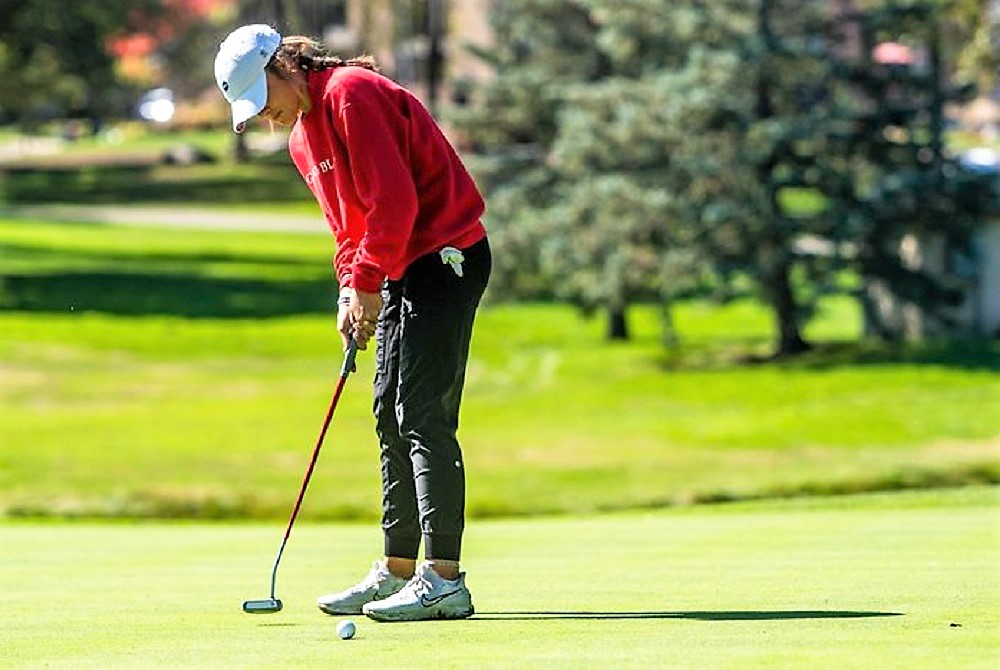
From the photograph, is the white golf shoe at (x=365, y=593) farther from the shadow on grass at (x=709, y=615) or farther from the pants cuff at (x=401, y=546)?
the shadow on grass at (x=709, y=615)

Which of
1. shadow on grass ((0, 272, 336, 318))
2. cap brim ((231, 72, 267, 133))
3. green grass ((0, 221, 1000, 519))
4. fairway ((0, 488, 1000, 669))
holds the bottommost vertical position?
green grass ((0, 221, 1000, 519))

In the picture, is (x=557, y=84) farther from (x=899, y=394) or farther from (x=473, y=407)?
(x=899, y=394)

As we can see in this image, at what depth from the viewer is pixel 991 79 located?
32.5 m

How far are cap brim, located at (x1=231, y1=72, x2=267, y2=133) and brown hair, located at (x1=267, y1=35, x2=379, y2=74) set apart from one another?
79 millimetres

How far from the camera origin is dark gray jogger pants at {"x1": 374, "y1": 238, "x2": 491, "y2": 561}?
7027mm

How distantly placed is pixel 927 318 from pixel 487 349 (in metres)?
8.51

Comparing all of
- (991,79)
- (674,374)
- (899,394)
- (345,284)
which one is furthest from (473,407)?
(345,284)

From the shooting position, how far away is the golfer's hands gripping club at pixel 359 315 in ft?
22.6

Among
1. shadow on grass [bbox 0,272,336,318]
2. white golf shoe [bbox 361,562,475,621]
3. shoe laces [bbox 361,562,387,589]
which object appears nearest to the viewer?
white golf shoe [bbox 361,562,475,621]

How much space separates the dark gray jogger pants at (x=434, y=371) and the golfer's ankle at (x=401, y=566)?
13.7 inches

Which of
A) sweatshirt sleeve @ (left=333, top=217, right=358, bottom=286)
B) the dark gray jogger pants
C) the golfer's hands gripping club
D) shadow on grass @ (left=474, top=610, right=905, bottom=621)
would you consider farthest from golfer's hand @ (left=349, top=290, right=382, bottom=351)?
shadow on grass @ (left=474, top=610, right=905, bottom=621)

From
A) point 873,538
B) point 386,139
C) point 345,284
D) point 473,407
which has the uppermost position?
point 386,139

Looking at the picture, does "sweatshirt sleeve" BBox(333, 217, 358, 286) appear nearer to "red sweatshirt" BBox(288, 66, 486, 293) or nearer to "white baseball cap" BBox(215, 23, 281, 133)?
"red sweatshirt" BBox(288, 66, 486, 293)

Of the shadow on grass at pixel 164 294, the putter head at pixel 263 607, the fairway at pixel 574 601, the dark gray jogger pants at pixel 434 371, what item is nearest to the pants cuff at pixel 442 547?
the dark gray jogger pants at pixel 434 371
